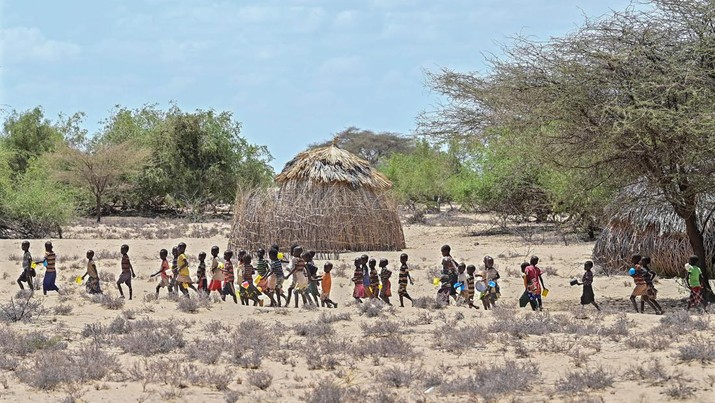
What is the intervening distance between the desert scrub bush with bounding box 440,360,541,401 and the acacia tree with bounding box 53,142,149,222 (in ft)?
124

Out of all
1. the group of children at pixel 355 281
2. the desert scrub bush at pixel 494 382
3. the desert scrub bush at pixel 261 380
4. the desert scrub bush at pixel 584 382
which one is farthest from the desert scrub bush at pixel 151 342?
the desert scrub bush at pixel 584 382

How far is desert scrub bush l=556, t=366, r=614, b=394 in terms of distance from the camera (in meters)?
8.13

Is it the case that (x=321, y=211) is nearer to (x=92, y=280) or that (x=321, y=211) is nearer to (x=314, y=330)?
(x=92, y=280)

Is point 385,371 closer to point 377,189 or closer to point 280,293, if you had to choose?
point 280,293

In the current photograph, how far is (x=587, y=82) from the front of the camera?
45.1 ft

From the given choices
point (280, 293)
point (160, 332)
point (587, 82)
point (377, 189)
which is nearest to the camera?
point (160, 332)

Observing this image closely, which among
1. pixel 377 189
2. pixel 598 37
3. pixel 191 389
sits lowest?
pixel 191 389

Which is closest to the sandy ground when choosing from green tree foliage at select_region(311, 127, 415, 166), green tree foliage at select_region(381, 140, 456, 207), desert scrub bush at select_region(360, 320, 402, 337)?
desert scrub bush at select_region(360, 320, 402, 337)

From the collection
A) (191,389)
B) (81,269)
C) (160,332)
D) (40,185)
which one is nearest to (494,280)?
(160,332)

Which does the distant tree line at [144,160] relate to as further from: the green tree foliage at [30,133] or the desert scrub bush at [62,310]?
the desert scrub bush at [62,310]

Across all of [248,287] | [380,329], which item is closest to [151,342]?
[380,329]

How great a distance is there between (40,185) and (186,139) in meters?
18.6

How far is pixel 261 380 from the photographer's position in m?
8.61

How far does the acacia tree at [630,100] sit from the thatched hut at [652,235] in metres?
2.28
